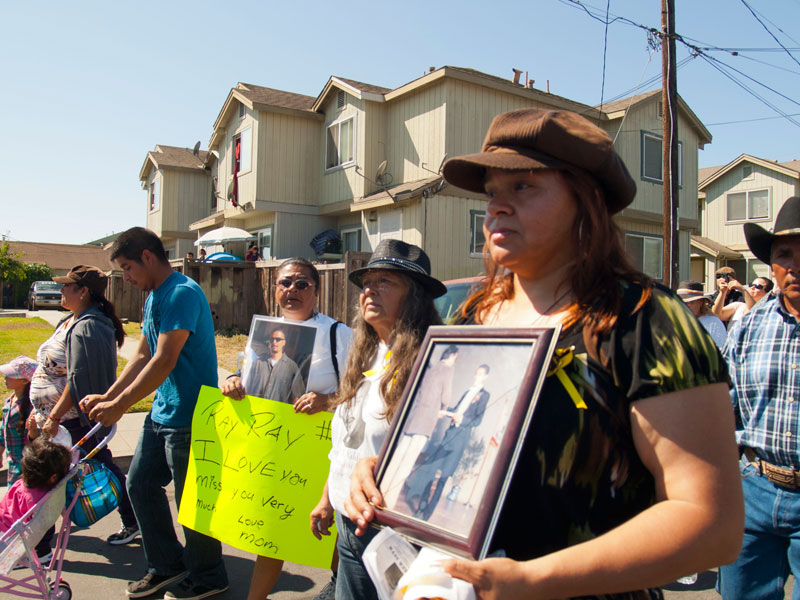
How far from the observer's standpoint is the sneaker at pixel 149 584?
3752 millimetres

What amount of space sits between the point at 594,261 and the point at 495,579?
0.70m

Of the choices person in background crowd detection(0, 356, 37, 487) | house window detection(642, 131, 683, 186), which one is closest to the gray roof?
house window detection(642, 131, 683, 186)

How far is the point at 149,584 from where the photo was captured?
377 centimetres

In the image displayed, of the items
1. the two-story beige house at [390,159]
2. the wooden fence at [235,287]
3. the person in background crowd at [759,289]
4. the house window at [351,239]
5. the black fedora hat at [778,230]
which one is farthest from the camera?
the house window at [351,239]

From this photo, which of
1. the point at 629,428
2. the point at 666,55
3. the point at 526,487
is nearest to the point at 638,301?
the point at 629,428

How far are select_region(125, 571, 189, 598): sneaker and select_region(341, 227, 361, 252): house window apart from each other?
1449 centimetres

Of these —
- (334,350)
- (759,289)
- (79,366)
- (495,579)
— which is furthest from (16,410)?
(759,289)

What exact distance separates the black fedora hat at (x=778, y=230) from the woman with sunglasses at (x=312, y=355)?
2.19m

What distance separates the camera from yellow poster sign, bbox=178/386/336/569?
11.0 ft

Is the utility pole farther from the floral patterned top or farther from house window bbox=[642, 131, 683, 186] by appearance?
the floral patterned top

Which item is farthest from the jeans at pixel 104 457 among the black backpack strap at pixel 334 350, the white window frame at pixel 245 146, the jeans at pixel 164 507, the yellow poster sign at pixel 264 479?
the white window frame at pixel 245 146

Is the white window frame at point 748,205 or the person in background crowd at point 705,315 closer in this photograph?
the person in background crowd at point 705,315

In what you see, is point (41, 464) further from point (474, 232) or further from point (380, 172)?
point (380, 172)

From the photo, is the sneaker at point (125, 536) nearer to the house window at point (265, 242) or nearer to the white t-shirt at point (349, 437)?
the white t-shirt at point (349, 437)
